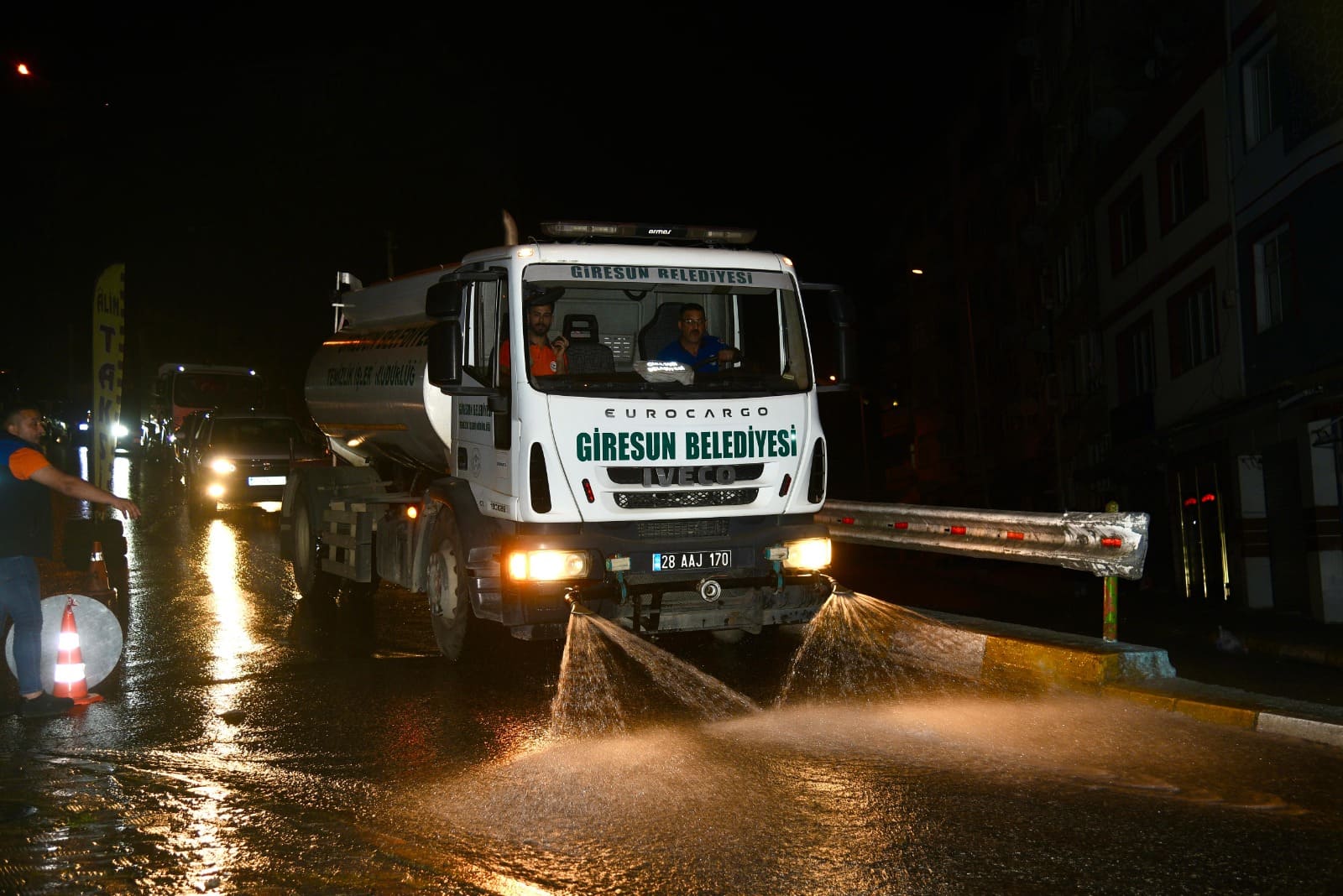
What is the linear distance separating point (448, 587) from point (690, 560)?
6.72ft

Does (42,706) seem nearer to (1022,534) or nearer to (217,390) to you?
(1022,534)

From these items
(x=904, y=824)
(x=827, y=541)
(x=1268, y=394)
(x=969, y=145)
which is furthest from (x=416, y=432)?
(x=969, y=145)

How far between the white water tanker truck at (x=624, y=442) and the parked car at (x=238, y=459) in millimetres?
15527

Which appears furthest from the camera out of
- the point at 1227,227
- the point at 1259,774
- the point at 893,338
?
the point at 893,338

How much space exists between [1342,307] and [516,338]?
44.6 feet

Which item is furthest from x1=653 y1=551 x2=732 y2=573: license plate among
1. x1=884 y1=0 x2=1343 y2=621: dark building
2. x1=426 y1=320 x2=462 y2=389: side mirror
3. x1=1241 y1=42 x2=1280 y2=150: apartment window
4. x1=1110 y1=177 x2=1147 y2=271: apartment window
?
x1=1110 y1=177 x2=1147 y2=271: apartment window

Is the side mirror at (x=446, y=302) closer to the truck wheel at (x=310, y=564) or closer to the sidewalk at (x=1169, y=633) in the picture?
the sidewalk at (x=1169, y=633)

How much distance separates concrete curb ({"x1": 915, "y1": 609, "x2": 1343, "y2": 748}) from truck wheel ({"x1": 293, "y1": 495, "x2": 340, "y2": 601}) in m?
6.70

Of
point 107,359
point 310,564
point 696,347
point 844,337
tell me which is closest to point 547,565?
point 696,347

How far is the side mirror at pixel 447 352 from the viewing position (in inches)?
367

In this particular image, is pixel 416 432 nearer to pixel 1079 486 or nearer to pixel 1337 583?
pixel 1337 583

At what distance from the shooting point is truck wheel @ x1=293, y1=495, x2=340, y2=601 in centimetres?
1419

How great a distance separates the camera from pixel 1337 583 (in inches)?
751

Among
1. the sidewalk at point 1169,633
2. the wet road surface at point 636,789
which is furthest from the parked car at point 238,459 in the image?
the wet road surface at point 636,789
